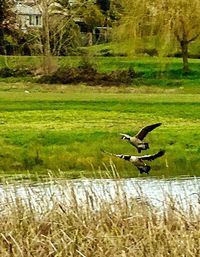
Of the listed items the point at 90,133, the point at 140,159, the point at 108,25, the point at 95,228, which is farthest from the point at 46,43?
the point at 95,228

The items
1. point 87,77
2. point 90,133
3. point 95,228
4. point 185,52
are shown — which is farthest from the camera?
point 87,77

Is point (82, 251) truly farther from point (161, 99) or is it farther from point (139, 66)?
point (139, 66)

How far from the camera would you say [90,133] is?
23.8 metres

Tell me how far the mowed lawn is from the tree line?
7552mm

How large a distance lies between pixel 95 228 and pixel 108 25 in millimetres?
47463

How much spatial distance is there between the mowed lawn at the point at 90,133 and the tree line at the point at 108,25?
24.8ft

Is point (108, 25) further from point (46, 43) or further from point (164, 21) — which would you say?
point (164, 21)

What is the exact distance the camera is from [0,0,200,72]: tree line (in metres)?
40.0

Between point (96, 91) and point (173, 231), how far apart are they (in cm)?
2947

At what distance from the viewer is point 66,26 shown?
164 ft

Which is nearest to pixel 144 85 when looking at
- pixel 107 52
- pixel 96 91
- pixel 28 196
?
pixel 96 91

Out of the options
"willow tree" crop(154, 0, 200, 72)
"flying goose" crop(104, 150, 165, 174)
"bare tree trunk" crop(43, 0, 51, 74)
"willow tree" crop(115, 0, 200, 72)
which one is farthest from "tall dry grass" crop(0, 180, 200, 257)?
"bare tree trunk" crop(43, 0, 51, 74)

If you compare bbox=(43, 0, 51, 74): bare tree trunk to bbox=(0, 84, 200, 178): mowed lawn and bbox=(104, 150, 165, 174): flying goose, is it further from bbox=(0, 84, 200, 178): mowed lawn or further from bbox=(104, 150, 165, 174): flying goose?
bbox=(104, 150, 165, 174): flying goose

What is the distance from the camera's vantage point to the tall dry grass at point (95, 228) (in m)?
9.22
